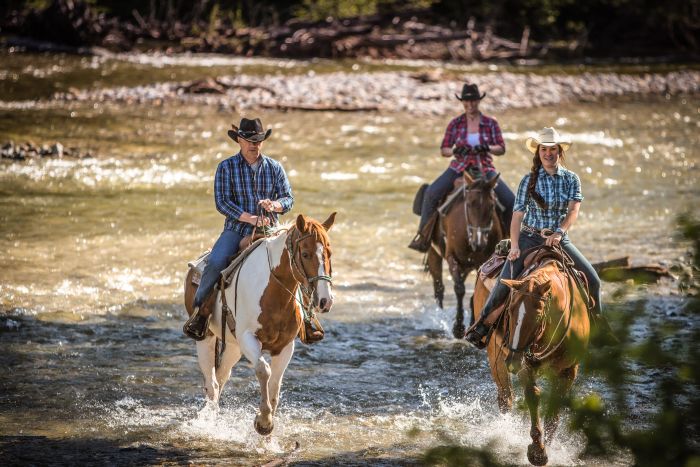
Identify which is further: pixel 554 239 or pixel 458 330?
pixel 458 330

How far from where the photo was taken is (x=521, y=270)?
28.0 ft

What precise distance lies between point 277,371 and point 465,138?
18.2 feet

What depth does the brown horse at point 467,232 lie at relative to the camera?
12.1 metres

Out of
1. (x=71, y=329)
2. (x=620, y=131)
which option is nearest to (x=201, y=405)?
(x=71, y=329)

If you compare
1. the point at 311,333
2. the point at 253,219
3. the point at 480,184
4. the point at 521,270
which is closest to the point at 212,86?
the point at 480,184

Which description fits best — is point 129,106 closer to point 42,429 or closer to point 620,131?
point 620,131

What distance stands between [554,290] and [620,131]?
21348mm

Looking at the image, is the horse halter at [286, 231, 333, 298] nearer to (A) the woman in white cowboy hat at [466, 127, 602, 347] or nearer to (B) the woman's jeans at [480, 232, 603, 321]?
(B) the woman's jeans at [480, 232, 603, 321]

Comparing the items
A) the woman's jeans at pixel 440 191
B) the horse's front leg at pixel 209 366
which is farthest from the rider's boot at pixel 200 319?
the woman's jeans at pixel 440 191

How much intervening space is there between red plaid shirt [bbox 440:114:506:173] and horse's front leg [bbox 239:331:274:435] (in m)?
5.48

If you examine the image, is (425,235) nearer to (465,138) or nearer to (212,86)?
(465,138)

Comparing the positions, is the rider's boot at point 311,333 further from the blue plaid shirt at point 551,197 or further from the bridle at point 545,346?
the blue plaid shirt at point 551,197

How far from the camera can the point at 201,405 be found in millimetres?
9484

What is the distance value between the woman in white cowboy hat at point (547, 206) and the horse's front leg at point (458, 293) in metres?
3.32
